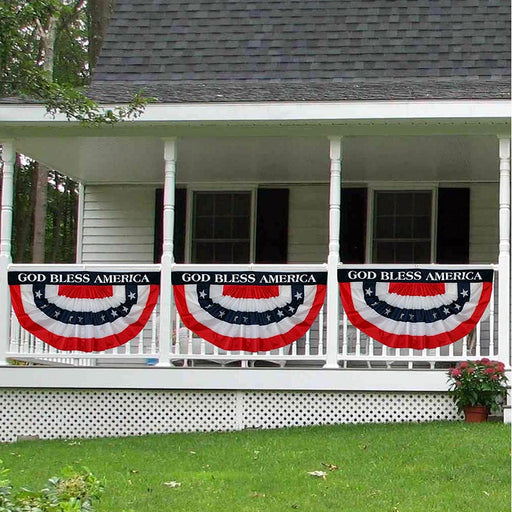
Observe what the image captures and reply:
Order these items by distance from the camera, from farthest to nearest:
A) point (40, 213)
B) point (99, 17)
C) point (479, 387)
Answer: point (40, 213) < point (99, 17) < point (479, 387)

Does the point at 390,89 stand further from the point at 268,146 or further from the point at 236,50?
the point at 236,50

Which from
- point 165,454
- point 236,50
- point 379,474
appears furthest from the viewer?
point 236,50

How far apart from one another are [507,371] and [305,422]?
2122 mm

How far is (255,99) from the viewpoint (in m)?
11.0

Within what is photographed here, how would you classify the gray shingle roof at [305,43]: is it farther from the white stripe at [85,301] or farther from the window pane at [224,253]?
the white stripe at [85,301]

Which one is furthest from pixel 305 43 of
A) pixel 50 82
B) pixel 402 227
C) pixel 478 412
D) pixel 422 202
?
pixel 478 412

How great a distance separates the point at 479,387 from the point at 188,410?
299 centimetres

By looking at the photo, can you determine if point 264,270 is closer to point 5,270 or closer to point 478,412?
point 478,412

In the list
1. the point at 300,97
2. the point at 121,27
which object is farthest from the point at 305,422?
the point at 121,27

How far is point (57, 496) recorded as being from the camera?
4820 millimetres

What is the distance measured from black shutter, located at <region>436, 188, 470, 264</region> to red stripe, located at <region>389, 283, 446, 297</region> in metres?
2.65

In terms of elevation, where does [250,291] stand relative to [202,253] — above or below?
below

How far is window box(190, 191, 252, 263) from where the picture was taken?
1403 centimetres

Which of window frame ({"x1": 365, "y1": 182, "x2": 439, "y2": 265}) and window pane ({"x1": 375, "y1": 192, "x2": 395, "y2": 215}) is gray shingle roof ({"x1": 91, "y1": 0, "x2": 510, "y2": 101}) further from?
window pane ({"x1": 375, "y1": 192, "x2": 395, "y2": 215})
